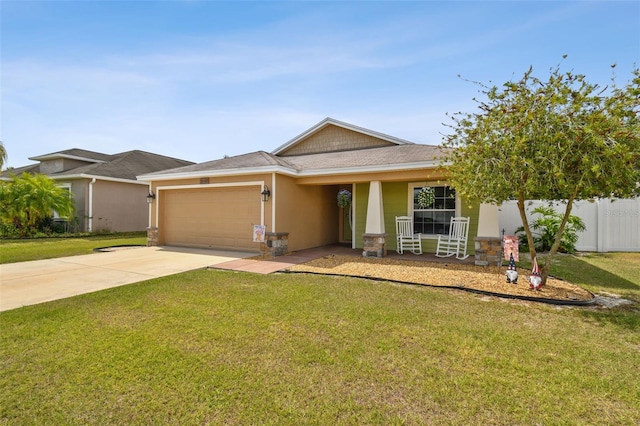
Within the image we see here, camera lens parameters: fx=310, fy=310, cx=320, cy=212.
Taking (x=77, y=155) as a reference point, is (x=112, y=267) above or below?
below

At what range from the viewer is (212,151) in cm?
2305

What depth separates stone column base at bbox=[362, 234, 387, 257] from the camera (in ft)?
30.0

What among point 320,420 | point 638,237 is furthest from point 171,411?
point 638,237

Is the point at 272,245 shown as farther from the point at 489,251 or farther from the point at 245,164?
the point at 489,251

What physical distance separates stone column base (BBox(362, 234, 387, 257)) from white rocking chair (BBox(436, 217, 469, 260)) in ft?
5.42

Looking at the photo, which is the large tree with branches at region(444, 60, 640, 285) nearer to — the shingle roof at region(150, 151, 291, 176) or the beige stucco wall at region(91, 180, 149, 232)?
the shingle roof at region(150, 151, 291, 176)

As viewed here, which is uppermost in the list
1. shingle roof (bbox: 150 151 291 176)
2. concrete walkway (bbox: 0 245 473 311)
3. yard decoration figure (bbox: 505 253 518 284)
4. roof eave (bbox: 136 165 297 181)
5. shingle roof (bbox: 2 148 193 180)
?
shingle roof (bbox: 2 148 193 180)

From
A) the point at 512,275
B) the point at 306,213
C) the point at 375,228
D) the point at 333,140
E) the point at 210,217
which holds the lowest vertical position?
the point at 512,275

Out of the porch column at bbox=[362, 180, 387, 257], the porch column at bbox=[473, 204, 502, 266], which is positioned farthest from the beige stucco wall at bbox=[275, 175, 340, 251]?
the porch column at bbox=[473, 204, 502, 266]

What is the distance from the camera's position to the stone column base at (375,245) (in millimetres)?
9133

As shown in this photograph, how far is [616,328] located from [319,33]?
355 inches

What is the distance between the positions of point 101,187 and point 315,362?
1746cm

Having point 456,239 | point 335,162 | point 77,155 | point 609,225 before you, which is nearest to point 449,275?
point 456,239

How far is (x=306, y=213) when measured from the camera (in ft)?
35.7
